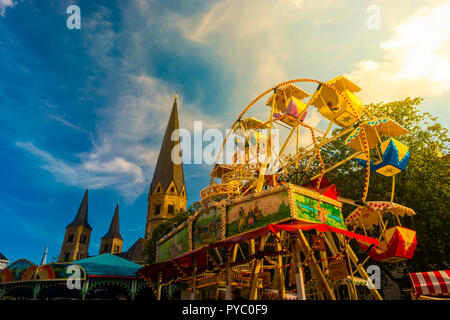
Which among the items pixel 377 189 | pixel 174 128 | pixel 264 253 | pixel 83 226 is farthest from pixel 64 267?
pixel 83 226

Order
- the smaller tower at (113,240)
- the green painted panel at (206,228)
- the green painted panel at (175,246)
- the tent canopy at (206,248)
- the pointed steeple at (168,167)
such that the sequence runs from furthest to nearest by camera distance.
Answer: the smaller tower at (113,240) → the pointed steeple at (168,167) → the green painted panel at (175,246) → the green painted panel at (206,228) → the tent canopy at (206,248)

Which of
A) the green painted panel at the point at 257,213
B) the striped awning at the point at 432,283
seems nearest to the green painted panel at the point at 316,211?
the green painted panel at the point at 257,213

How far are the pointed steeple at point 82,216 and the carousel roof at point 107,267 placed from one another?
97.1 metres

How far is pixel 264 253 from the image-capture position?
9938mm

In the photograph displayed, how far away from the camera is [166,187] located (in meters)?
79.1

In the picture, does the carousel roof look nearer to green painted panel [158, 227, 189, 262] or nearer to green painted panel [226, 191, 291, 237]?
green painted panel [158, 227, 189, 262]

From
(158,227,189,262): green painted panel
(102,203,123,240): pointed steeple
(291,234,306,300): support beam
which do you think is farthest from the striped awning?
(102,203,123,240): pointed steeple

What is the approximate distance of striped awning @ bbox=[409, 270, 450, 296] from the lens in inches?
427

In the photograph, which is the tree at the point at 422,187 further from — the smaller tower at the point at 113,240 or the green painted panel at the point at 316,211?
the smaller tower at the point at 113,240

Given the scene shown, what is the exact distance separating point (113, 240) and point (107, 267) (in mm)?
99419

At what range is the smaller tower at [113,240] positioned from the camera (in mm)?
108156

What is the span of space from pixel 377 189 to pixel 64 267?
2218 cm
